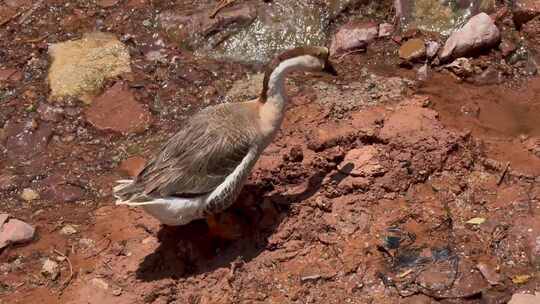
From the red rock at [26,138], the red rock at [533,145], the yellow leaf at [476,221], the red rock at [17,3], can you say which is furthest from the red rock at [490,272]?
the red rock at [17,3]

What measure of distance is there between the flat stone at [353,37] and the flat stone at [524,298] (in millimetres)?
3701

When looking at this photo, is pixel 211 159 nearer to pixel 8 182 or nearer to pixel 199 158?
pixel 199 158

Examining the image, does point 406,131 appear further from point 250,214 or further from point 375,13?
point 375,13

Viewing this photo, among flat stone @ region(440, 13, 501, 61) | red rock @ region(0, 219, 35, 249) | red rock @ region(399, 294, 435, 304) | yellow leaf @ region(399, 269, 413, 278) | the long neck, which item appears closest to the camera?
red rock @ region(399, 294, 435, 304)

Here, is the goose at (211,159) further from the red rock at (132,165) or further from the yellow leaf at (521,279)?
the yellow leaf at (521,279)

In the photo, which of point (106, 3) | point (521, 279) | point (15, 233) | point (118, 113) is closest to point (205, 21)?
point (106, 3)

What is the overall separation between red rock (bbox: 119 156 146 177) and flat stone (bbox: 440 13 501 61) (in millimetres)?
3382

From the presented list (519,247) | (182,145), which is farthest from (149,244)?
(519,247)

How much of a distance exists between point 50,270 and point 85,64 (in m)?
2.93

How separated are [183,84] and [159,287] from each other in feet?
9.58

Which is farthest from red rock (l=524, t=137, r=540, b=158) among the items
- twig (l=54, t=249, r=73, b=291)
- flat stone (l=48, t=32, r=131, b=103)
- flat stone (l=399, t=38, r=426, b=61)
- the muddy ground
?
flat stone (l=48, t=32, r=131, b=103)

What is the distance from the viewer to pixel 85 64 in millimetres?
8484

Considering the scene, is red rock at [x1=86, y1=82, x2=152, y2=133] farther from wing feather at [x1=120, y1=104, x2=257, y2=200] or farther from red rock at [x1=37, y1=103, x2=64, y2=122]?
wing feather at [x1=120, y1=104, x2=257, y2=200]

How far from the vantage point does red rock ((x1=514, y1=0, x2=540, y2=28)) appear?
26.1 feet
